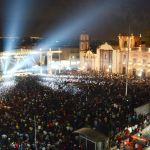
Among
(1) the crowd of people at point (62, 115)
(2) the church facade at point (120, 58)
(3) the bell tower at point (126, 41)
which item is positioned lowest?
(1) the crowd of people at point (62, 115)

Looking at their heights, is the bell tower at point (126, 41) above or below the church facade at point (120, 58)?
above

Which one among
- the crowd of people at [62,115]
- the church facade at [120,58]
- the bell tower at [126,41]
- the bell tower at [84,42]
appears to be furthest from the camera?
the bell tower at [84,42]

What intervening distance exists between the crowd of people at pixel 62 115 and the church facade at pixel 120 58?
30.4 metres

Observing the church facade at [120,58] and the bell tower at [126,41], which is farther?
the bell tower at [126,41]

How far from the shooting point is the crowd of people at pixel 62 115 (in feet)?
64.3

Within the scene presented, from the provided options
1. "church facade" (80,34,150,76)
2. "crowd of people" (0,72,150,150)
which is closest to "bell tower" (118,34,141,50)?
"church facade" (80,34,150,76)

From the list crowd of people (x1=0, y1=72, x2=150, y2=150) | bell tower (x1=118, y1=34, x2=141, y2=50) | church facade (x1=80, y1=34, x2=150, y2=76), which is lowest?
crowd of people (x1=0, y1=72, x2=150, y2=150)

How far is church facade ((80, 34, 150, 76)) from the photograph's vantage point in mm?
64812

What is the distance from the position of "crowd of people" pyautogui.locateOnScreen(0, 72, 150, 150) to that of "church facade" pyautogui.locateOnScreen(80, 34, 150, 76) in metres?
30.4

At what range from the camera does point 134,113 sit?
25.6 m

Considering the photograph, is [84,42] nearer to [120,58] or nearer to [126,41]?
[126,41]

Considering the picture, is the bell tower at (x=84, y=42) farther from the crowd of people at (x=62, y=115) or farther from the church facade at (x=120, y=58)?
the crowd of people at (x=62, y=115)

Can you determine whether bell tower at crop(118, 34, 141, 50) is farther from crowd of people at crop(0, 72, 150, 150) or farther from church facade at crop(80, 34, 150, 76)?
crowd of people at crop(0, 72, 150, 150)

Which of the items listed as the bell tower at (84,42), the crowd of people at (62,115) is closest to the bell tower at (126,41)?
the bell tower at (84,42)
